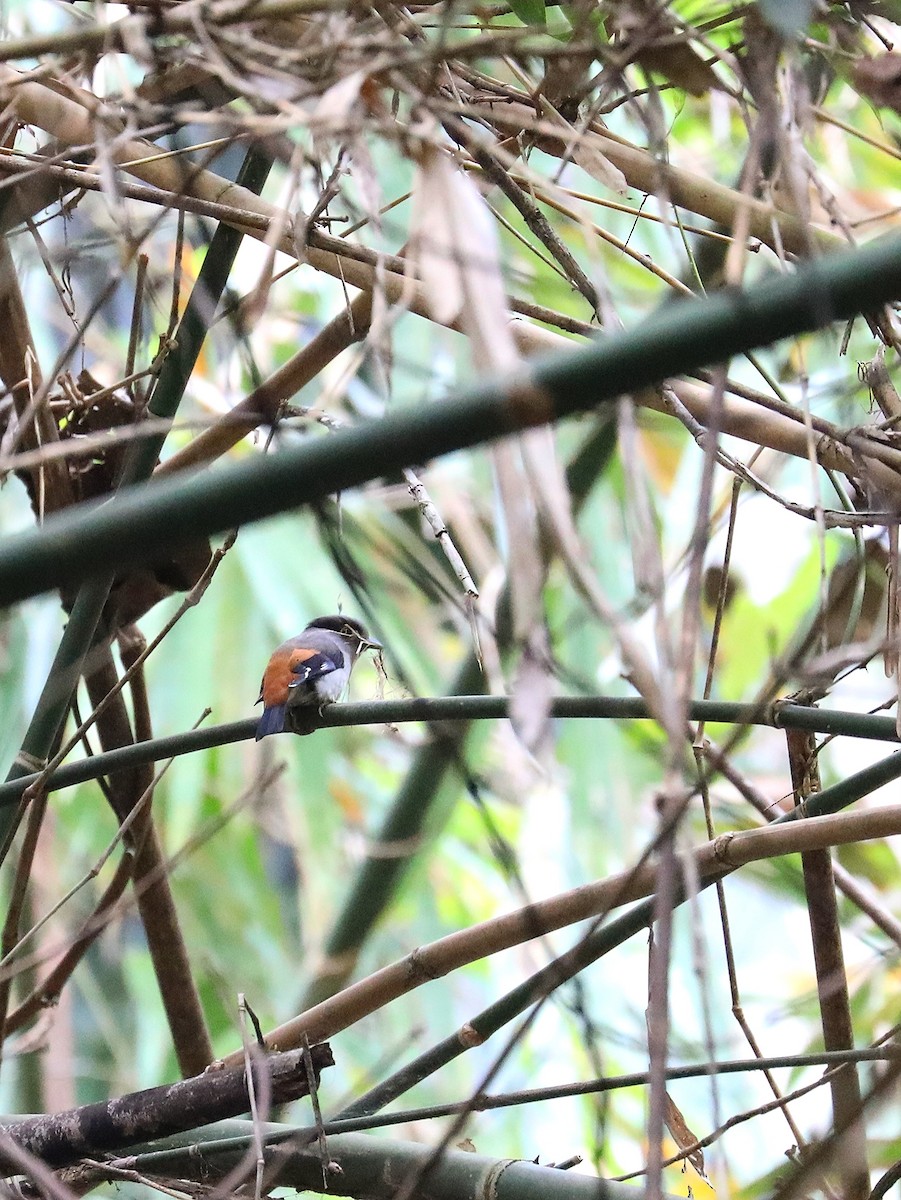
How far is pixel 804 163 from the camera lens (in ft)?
2.27

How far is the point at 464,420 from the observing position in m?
0.39

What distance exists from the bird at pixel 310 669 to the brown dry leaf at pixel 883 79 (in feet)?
3.04

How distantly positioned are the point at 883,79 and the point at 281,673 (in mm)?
1181

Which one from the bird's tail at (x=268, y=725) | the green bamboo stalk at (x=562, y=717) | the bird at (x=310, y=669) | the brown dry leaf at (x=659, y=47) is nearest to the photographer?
the brown dry leaf at (x=659, y=47)

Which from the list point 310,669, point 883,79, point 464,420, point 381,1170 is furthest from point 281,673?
point 464,420

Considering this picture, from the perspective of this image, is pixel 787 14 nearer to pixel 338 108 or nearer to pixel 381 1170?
pixel 338 108

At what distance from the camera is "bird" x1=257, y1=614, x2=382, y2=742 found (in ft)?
5.48

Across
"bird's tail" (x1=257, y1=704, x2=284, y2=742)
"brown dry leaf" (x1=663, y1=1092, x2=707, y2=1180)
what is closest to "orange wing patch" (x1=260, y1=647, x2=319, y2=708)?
"bird's tail" (x1=257, y1=704, x2=284, y2=742)

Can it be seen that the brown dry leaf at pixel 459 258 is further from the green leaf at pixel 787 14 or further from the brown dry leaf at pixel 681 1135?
the brown dry leaf at pixel 681 1135

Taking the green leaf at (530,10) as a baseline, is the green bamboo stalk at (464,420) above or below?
below

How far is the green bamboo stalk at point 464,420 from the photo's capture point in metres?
0.39

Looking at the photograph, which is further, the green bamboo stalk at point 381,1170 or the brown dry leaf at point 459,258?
the green bamboo stalk at point 381,1170

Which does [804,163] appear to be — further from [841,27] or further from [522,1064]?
[522,1064]

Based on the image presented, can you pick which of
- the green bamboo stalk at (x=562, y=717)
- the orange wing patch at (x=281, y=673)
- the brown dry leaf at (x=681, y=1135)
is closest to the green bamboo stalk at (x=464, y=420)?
the green bamboo stalk at (x=562, y=717)
